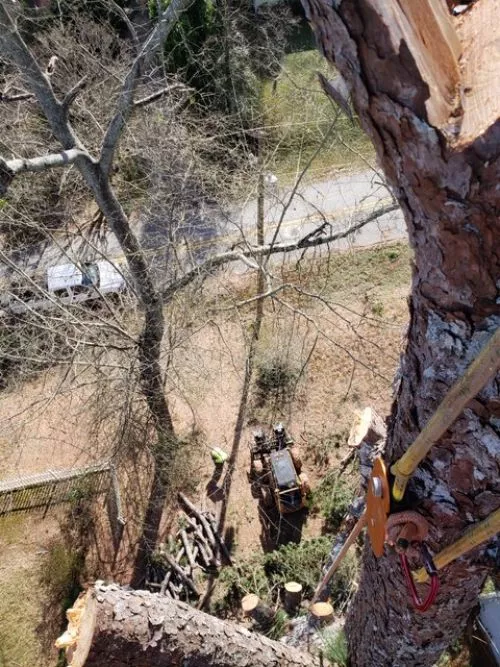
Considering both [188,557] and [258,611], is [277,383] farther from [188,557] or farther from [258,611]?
[258,611]

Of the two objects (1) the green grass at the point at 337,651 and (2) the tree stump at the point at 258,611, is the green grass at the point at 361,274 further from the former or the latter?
(1) the green grass at the point at 337,651

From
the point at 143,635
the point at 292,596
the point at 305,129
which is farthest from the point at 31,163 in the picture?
the point at 305,129

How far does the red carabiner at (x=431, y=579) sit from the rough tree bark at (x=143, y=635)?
1371 mm

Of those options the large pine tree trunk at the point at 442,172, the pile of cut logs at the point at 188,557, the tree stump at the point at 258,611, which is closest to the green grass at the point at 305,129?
the pile of cut logs at the point at 188,557

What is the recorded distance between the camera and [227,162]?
431 inches

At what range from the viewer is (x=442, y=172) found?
134cm

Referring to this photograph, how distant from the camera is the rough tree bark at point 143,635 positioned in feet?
9.71

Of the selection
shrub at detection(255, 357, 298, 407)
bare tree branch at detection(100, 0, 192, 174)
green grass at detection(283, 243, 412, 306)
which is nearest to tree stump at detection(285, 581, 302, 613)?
shrub at detection(255, 357, 298, 407)

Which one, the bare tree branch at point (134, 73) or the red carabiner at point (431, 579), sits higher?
the bare tree branch at point (134, 73)

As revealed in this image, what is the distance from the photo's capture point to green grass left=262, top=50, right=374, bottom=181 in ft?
36.5

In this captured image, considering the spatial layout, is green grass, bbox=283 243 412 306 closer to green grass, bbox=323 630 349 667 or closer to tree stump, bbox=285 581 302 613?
tree stump, bbox=285 581 302 613

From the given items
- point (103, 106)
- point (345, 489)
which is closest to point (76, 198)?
point (103, 106)

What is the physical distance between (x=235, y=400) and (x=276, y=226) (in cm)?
391

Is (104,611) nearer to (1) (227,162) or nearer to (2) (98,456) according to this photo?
(2) (98,456)
